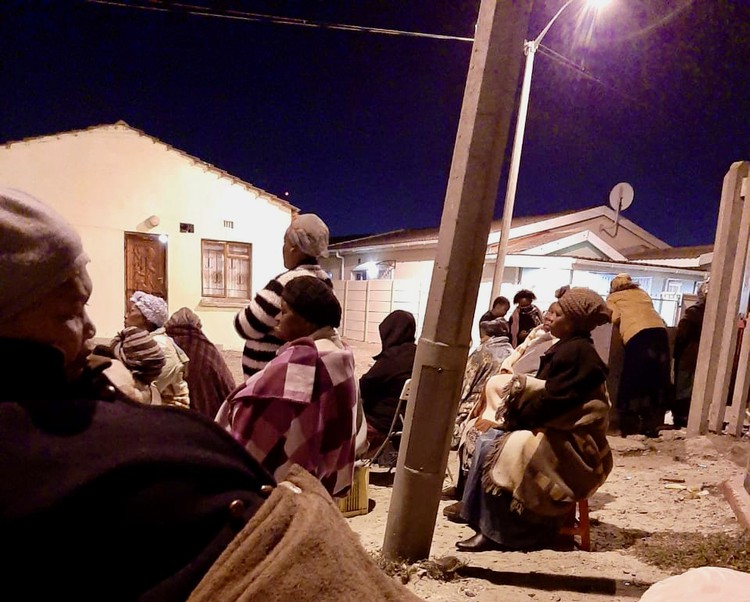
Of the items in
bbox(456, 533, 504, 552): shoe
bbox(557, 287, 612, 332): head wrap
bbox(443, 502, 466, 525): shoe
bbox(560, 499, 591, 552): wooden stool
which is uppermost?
bbox(557, 287, 612, 332): head wrap

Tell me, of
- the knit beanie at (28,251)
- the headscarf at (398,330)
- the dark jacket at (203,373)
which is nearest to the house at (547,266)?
the headscarf at (398,330)

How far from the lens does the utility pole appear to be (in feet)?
8.50

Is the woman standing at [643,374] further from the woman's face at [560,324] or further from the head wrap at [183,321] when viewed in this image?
the head wrap at [183,321]

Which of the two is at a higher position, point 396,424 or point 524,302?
point 524,302

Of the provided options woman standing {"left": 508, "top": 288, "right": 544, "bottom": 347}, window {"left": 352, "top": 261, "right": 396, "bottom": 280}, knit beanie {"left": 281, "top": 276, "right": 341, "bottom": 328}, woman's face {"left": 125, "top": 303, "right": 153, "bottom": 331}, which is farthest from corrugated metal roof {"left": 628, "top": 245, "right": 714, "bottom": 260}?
knit beanie {"left": 281, "top": 276, "right": 341, "bottom": 328}

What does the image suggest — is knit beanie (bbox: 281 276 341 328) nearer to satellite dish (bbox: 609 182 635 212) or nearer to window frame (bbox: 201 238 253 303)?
window frame (bbox: 201 238 253 303)

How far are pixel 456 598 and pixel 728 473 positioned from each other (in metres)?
3.74

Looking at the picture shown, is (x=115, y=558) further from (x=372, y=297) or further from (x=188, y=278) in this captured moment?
(x=372, y=297)

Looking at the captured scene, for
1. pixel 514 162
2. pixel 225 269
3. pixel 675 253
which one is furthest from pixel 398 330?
pixel 675 253

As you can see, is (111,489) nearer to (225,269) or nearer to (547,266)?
(225,269)

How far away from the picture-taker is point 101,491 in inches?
28.4

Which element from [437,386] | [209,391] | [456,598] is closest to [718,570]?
[437,386]

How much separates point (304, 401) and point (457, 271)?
1.19 m

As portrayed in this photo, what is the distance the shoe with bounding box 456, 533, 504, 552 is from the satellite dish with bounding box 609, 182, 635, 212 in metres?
16.0
